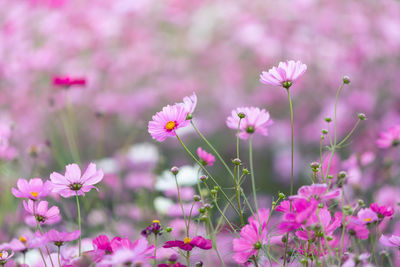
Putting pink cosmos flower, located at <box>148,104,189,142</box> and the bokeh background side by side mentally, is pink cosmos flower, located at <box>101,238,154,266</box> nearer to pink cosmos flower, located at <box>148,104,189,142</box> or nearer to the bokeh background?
pink cosmos flower, located at <box>148,104,189,142</box>

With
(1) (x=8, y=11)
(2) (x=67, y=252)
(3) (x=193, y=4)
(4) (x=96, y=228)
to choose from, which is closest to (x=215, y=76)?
(3) (x=193, y=4)

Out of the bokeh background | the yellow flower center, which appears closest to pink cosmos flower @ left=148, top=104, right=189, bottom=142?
the yellow flower center

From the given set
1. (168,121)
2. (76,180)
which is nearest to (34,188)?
Result: (76,180)

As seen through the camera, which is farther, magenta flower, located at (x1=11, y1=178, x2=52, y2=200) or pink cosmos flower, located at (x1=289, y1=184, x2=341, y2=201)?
magenta flower, located at (x1=11, y1=178, x2=52, y2=200)

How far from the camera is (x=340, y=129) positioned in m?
2.17

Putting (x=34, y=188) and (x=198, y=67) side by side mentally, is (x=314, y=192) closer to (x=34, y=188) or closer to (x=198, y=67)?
→ (x=34, y=188)

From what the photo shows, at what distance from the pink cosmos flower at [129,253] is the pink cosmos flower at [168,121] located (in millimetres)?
141

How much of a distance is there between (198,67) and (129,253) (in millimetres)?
2008

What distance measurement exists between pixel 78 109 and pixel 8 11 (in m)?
0.53

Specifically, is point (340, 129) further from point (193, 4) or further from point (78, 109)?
point (78, 109)

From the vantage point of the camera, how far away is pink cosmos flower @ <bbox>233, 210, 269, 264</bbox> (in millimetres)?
599

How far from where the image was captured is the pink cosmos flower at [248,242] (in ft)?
1.97

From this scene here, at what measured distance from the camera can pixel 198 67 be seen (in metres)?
2.47

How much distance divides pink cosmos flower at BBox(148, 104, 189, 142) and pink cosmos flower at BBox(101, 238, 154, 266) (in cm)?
14
